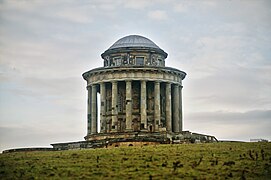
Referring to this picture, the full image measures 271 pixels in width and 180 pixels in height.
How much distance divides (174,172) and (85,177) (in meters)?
5.25

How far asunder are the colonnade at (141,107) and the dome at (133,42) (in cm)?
636

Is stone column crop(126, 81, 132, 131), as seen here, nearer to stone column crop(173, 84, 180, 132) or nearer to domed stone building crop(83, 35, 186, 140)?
domed stone building crop(83, 35, 186, 140)

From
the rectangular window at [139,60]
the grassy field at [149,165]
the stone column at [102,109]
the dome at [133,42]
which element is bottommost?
the grassy field at [149,165]

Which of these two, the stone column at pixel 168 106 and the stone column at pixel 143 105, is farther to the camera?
the stone column at pixel 168 106

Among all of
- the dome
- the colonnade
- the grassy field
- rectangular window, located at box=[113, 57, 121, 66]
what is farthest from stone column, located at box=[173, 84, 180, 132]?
the grassy field

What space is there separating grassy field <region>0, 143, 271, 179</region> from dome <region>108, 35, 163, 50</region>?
37215 millimetres

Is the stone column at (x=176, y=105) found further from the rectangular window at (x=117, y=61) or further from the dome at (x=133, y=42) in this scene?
the rectangular window at (x=117, y=61)

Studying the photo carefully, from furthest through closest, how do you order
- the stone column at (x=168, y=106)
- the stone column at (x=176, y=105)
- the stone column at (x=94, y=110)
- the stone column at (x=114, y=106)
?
the stone column at (x=176, y=105) < the stone column at (x=94, y=110) < the stone column at (x=168, y=106) < the stone column at (x=114, y=106)

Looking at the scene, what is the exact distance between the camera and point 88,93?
263ft

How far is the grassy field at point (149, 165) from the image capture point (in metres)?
32.4

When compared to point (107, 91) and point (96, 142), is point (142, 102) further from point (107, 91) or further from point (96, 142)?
point (96, 142)

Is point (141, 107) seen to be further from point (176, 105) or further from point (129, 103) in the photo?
point (176, 105)

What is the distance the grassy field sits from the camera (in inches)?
1277

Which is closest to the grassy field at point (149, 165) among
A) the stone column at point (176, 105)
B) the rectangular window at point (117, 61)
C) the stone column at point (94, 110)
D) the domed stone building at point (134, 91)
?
the domed stone building at point (134, 91)
